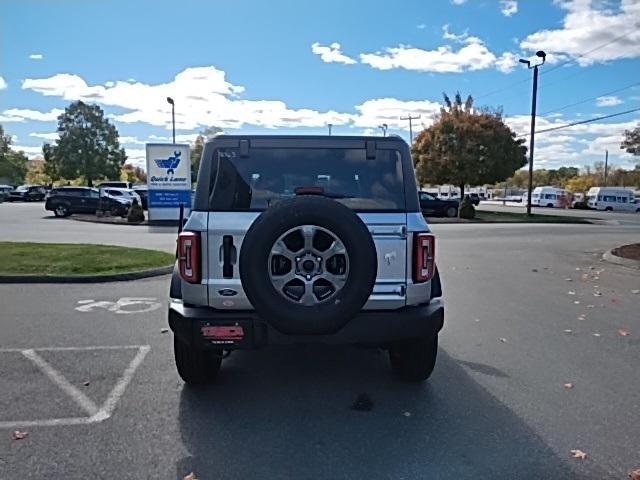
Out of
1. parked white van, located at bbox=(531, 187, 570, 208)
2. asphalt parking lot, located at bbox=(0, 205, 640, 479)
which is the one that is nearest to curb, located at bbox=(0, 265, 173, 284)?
asphalt parking lot, located at bbox=(0, 205, 640, 479)

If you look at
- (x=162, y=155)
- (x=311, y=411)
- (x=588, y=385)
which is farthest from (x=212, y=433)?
(x=162, y=155)

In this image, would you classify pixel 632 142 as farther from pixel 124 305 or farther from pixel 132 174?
pixel 132 174

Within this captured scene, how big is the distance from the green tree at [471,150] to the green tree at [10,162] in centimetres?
5734

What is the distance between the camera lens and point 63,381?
456cm

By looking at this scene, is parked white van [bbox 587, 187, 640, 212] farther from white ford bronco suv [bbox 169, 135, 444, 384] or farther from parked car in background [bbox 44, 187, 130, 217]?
white ford bronco suv [bbox 169, 135, 444, 384]

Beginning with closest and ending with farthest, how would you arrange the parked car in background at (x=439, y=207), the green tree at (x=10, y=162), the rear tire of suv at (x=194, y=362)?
the rear tire of suv at (x=194, y=362)
the parked car in background at (x=439, y=207)
the green tree at (x=10, y=162)

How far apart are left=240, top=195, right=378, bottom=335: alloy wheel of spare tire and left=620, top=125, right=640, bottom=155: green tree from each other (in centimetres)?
2266

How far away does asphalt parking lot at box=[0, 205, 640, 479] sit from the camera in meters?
3.23

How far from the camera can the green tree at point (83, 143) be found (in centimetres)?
6681

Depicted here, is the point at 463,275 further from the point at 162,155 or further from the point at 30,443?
the point at 162,155

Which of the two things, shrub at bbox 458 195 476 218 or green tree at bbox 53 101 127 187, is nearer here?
shrub at bbox 458 195 476 218

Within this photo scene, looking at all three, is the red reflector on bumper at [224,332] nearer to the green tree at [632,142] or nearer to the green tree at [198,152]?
the green tree at [198,152]

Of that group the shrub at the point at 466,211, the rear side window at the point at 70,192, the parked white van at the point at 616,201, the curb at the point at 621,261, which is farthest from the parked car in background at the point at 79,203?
the parked white van at the point at 616,201

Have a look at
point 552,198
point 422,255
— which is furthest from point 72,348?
point 552,198
